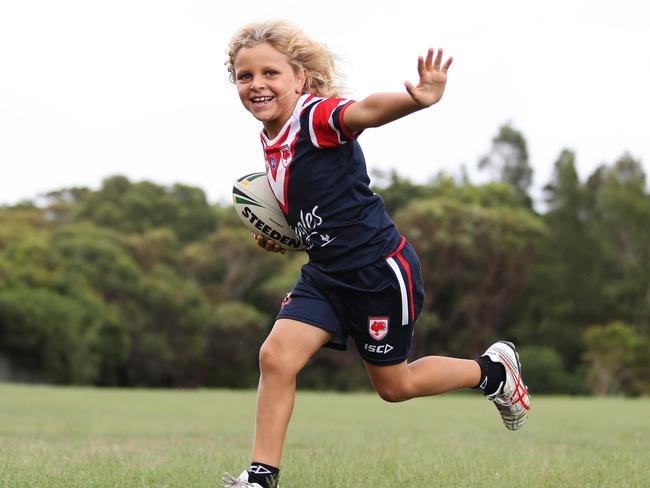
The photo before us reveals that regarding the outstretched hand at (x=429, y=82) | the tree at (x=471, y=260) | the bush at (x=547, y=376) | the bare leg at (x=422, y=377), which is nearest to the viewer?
the outstretched hand at (x=429, y=82)

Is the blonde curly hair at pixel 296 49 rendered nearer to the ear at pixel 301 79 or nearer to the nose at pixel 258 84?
the ear at pixel 301 79

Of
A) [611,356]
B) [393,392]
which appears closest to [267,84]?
[393,392]

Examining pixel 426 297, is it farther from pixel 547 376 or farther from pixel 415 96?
pixel 415 96

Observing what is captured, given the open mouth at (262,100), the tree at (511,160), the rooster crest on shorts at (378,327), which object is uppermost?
the tree at (511,160)

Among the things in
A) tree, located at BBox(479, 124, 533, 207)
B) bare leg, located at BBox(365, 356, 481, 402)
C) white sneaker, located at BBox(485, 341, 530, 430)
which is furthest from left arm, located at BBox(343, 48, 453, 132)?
tree, located at BBox(479, 124, 533, 207)

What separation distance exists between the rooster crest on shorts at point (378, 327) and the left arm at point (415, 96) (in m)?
0.91

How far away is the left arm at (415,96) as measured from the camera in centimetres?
350

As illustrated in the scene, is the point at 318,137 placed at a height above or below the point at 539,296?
below

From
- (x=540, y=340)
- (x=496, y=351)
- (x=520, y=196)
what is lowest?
(x=496, y=351)

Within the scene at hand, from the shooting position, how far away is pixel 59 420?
10.8 m

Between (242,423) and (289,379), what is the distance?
7.06m

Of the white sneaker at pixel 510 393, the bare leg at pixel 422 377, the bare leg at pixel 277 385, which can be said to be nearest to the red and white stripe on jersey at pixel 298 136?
the bare leg at pixel 277 385

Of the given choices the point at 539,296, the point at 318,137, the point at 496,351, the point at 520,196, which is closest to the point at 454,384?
the point at 496,351

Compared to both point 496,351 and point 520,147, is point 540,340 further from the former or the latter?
point 496,351
